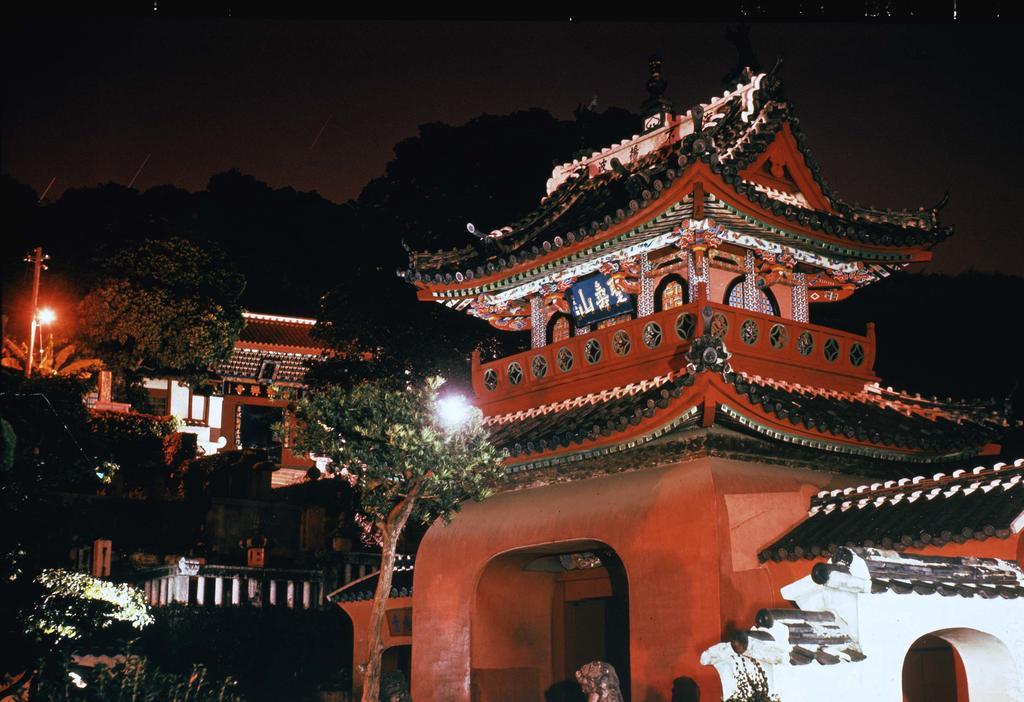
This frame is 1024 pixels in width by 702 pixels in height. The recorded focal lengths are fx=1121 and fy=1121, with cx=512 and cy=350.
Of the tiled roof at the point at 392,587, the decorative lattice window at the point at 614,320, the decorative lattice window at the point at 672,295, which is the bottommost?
the tiled roof at the point at 392,587

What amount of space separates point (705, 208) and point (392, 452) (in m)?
5.13

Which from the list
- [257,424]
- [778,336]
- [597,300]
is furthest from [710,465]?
[257,424]

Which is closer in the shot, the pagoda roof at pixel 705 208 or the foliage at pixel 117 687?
the foliage at pixel 117 687

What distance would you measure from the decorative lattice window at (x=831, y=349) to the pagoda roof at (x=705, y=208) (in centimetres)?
131

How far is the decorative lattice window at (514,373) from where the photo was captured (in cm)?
1697

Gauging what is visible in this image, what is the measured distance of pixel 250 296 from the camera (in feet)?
169

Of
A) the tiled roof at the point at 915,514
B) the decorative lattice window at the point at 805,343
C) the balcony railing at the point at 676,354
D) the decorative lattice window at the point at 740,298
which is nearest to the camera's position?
the tiled roof at the point at 915,514

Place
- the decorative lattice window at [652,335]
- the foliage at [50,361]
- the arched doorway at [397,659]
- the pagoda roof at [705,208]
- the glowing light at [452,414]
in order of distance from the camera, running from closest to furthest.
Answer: the glowing light at [452,414], the pagoda roof at [705,208], the decorative lattice window at [652,335], the arched doorway at [397,659], the foliage at [50,361]

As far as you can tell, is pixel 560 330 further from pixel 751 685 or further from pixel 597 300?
pixel 751 685

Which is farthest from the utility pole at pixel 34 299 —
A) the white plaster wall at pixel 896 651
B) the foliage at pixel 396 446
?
the white plaster wall at pixel 896 651

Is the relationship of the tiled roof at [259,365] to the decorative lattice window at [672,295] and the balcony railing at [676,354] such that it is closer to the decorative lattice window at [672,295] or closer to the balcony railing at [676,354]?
the balcony railing at [676,354]

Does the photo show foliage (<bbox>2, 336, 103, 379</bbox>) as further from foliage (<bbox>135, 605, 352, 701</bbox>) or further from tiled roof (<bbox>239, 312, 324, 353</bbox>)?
foliage (<bbox>135, 605, 352, 701</bbox>)

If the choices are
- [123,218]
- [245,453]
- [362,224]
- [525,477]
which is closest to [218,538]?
[245,453]

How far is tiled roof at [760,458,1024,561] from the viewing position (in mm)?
11508
